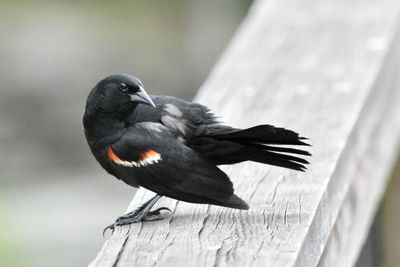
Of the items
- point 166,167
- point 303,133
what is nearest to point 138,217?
point 166,167

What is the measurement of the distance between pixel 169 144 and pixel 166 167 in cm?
6

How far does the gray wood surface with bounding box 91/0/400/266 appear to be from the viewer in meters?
2.33

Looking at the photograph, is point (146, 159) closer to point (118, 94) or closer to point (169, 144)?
point (169, 144)

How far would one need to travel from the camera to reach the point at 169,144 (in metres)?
2.86

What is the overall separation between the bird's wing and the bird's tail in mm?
42

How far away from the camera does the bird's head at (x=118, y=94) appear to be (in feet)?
9.82

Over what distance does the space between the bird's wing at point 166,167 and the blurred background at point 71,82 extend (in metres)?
4.04

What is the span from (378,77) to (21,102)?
792 cm

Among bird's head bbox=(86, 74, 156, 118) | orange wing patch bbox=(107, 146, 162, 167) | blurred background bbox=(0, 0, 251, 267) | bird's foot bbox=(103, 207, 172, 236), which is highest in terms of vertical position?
blurred background bbox=(0, 0, 251, 267)

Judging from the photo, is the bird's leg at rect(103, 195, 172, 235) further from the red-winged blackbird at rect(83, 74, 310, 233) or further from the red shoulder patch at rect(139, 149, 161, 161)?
the red shoulder patch at rect(139, 149, 161, 161)

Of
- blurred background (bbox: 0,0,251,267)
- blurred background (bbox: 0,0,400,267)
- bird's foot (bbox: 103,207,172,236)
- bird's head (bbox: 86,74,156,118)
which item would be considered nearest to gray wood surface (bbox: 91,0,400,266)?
bird's foot (bbox: 103,207,172,236)

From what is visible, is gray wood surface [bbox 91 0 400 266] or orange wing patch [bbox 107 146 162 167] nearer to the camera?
gray wood surface [bbox 91 0 400 266]

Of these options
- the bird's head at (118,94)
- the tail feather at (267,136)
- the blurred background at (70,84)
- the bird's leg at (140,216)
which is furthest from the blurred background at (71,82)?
the tail feather at (267,136)

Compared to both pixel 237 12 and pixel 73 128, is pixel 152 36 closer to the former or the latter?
pixel 237 12
